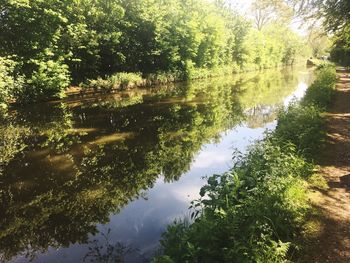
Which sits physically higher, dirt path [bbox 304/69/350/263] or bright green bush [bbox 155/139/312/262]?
bright green bush [bbox 155/139/312/262]

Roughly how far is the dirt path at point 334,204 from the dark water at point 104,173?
9.41ft

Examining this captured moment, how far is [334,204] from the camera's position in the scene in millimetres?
6633

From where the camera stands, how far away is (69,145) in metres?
12.7

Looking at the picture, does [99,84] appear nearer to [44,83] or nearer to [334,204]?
[44,83]

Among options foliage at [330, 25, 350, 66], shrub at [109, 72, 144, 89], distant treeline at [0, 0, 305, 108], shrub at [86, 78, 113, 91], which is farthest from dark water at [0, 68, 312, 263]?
shrub at [109, 72, 144, 89]

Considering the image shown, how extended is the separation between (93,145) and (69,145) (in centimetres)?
88

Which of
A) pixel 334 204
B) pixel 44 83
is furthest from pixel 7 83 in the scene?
pixel 334 204

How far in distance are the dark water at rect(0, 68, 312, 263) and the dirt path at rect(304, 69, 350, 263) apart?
2.87 m

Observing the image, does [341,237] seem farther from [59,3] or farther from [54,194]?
[59,3]

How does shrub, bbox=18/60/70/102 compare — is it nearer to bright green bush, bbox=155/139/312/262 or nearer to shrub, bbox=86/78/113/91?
shrub, bbox=86/78/113/91

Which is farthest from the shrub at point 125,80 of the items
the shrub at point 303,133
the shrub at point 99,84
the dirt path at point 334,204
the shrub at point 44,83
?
the dirt path at point 334,204

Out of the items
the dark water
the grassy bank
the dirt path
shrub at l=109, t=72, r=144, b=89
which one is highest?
the grassy bank

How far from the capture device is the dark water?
6.62m

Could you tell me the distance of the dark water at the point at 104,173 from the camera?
21.7 ft
